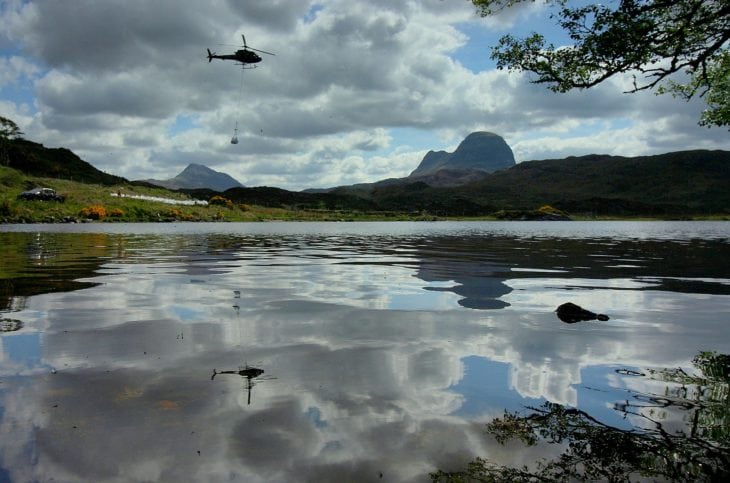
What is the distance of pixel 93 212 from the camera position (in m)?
117

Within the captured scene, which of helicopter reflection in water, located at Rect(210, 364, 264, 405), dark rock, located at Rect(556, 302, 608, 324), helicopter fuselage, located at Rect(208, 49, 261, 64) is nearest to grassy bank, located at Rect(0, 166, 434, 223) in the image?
helicopter fuselage, located at Rect(208, 49, 261, 64)

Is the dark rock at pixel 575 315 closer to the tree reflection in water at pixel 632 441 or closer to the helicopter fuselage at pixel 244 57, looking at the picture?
the tree reflection in water at pixel 632 441

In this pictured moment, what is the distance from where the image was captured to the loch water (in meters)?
5.92

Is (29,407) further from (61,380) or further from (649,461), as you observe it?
(649,461)

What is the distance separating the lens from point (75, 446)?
5965 millimetres

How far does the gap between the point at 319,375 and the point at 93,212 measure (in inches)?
4940

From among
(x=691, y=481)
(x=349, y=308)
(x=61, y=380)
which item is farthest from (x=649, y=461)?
(x=349, y=308)

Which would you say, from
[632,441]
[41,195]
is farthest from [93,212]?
[632,441]

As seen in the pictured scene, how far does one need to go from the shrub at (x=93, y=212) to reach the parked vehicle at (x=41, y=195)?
1074cm

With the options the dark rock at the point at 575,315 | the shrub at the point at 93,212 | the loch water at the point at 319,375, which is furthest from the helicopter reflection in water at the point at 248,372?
the shrub at the point at 93,212

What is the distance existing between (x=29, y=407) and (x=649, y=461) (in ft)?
27.6

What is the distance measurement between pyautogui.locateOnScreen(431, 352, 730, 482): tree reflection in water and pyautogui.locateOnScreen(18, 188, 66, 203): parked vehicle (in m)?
139

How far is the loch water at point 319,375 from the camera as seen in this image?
19.4 feet

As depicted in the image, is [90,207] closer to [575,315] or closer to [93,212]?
[93,212]
